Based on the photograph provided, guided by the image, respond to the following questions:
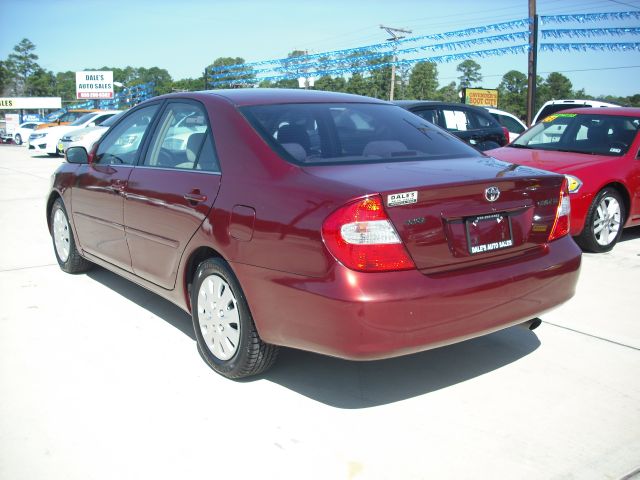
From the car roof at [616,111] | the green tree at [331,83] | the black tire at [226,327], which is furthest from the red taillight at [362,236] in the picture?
the green tree at [331,83]

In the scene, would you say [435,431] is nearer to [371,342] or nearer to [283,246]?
[371,342]

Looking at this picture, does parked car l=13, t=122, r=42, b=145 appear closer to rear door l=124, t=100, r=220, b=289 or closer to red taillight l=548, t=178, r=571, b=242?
rear door l=124, t=100, r=220, b=289

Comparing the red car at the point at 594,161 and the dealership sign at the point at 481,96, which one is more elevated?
the dealership sign at the point at 481,96

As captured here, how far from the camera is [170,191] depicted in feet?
12.9

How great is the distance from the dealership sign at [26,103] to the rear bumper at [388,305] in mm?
76398

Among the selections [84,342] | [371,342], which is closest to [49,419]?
[84,342]

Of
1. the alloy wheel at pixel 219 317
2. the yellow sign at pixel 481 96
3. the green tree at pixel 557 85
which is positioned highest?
the green tree at pixel 557 85

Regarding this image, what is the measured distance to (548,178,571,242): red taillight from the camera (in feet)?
11.7

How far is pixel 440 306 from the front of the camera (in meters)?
2.96

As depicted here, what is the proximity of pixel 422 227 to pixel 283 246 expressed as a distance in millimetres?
646

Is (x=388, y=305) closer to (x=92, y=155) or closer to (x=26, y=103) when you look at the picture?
(x=92, y=155)

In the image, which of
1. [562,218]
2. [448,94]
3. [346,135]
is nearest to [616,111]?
[562,218]

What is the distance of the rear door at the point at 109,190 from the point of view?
4.58 metres

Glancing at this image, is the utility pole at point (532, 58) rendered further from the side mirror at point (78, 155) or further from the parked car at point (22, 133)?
the parked car at point (22, 133)
